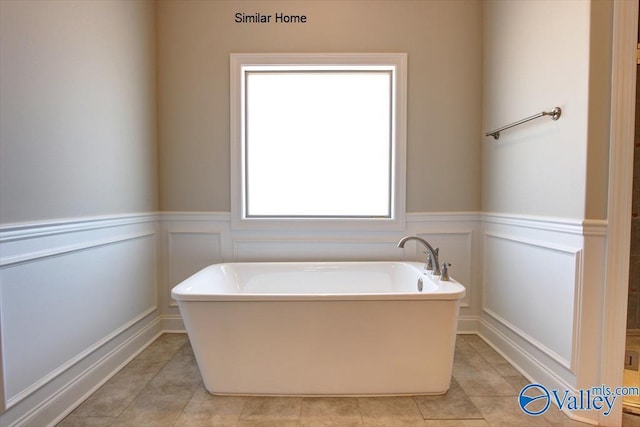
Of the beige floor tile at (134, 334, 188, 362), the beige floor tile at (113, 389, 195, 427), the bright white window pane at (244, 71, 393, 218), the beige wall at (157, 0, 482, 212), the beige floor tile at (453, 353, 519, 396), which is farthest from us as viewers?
the bright white window pane at (244, 71, 393, 218)

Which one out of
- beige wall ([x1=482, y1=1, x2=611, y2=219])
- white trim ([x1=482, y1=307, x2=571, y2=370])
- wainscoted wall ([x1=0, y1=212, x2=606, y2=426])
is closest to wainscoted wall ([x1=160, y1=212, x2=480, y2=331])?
wainscoted wall ([x1=0, y1=212, x2=606, y2=426])

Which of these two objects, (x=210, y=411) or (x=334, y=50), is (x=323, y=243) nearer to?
(x=210, y=411)

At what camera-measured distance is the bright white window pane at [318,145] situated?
105 inches

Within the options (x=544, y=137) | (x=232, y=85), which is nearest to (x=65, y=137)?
(x=232, y=85)

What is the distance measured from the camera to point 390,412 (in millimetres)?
1658

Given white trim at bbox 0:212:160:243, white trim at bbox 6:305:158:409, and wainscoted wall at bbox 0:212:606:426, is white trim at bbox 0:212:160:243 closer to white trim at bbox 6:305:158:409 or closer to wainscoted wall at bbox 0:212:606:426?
wainscoted wall at bbox 0:212:606:426

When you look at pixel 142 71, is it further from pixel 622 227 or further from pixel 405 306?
pixel 622 227

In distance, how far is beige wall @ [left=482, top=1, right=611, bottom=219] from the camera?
1554 millimetres

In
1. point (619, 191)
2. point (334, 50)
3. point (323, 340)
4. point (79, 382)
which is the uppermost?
point (334, 50)

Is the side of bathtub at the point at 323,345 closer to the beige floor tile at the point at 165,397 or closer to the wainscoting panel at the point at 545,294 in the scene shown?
the beige floor tile at the point at 165,397

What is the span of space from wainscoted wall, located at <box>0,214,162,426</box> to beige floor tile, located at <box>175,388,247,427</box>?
594 millimetres

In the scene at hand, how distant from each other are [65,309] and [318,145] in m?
1.93

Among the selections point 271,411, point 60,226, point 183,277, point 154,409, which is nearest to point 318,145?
point 183,277

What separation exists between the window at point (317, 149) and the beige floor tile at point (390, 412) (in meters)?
1.22
